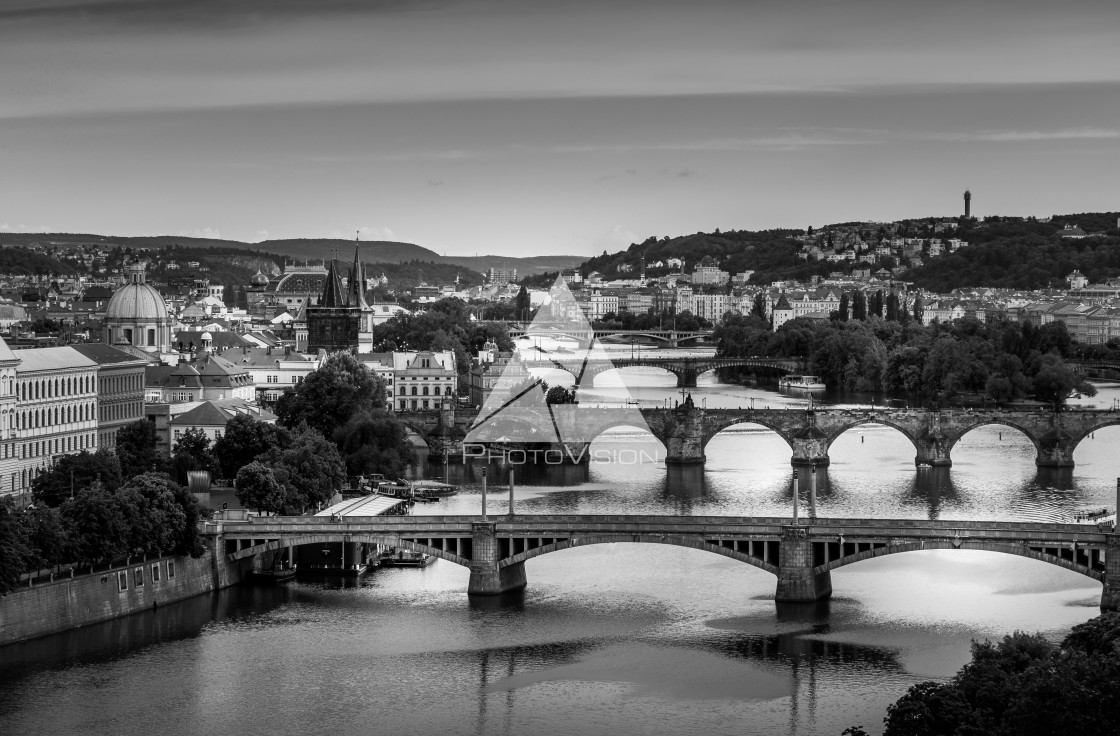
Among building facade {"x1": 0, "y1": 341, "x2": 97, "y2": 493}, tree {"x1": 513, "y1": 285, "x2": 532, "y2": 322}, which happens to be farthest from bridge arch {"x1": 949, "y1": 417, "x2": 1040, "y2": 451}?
tree {"x1": 513, "y1": 285, "x2": 532, "y2": 322}

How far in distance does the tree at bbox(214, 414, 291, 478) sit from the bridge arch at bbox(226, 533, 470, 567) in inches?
407

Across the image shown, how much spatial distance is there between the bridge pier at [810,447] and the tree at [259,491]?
79.8ft

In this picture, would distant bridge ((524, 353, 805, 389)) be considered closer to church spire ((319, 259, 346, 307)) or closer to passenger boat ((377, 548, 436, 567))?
church spire ((319, 259, 346, 307))

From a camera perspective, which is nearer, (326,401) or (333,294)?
(326,401)

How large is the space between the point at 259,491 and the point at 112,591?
8.03 metres

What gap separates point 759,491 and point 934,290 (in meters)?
128

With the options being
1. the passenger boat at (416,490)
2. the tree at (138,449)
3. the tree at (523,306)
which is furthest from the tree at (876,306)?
the tree at (138,449)

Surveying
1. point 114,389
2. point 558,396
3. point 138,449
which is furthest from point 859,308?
point 138,449

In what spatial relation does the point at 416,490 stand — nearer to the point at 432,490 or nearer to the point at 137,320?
the point at 432,490

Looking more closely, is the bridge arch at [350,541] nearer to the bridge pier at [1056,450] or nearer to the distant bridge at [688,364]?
the bridge pier at [1056,450]

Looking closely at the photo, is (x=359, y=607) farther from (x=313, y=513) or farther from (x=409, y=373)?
(x=409, y=373)

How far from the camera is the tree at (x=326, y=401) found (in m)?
68.0

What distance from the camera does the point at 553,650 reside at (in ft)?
131

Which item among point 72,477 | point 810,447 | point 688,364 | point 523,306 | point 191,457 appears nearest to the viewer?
point 72,477
